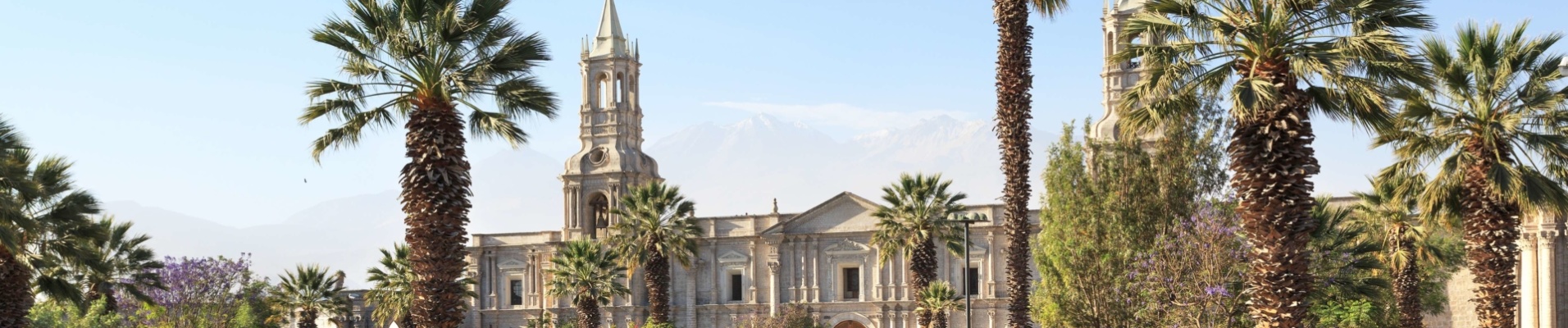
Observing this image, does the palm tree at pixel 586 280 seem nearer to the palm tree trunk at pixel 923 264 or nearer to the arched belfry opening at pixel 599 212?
the palm tree trunk at pixel 923 264

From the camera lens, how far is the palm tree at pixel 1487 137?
23500mm

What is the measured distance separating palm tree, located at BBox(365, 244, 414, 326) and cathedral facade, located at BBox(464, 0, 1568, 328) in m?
12.4

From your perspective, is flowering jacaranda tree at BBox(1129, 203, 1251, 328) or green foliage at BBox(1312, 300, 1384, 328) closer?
flowering jacaranda tree at BBox(1129, 203, 1251, 328)

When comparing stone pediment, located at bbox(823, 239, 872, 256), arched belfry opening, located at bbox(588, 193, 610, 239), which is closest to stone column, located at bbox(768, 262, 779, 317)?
stone pediment, located at bbox(823, 239, 872, 256)

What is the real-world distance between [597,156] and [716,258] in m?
5.97

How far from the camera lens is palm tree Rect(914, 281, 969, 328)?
47.2 metres

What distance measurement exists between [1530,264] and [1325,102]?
2729 cm

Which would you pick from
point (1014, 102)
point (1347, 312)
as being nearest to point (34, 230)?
point (1014, 102)

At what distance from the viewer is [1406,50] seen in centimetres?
1853

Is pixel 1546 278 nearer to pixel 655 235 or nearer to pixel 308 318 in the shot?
pixel 655 235

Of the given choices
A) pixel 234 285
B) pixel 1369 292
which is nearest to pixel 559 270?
pixel 234 285

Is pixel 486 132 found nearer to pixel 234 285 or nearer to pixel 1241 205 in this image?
pixel 1241 205

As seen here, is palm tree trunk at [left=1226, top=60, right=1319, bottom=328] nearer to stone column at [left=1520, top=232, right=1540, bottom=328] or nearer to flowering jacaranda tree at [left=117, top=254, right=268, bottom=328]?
stone column at [left=1520, top=232, right=1540, bottom=328]

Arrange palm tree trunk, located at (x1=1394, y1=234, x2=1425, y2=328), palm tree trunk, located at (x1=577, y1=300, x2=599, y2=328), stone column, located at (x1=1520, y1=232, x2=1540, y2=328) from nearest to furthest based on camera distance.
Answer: palm tree trunk, located at (x1=1394, y1=234, x2=1425, y2=328) < stone column, located at (x1=1520, y1=232, x2=1540, y2=328) < palm tree trunk, located at (x1=577, y1=300, x2=599, y2=328)
